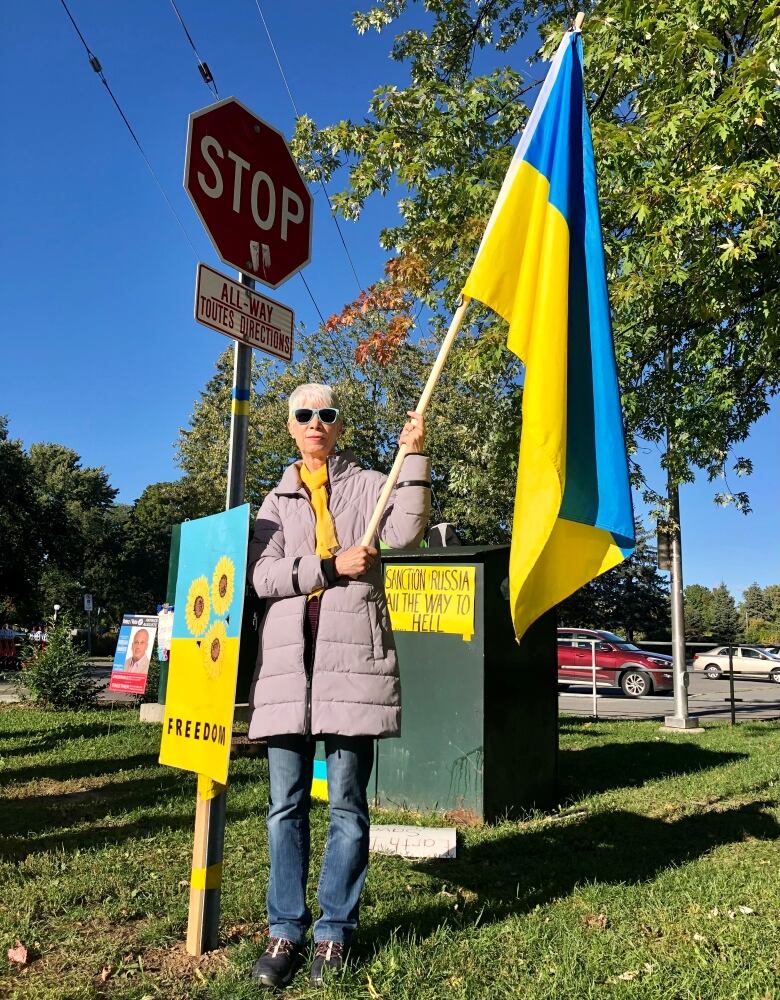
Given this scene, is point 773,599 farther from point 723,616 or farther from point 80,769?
point 80,769

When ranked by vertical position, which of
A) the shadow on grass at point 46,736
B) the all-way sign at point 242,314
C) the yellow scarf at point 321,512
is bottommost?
the shadow on grass at point 46,736

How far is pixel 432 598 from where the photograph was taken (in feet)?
19.1

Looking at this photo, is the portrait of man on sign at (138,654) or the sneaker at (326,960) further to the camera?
the portrait of man on sign at (138,654)

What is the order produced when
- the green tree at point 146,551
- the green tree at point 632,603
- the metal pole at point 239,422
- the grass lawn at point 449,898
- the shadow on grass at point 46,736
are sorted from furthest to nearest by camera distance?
the green tree at point 146,551, the green tree at point 632,603, the shadow on grass at point 46,736, the metal pole at point 239,422, the grass lawn at point 449,898

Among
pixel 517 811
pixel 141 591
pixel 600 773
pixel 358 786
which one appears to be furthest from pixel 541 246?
pixel 141 591

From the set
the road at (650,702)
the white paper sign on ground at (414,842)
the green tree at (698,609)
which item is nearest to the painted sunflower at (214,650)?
the white paper sign on ground at (414,842)

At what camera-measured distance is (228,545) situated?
2959 millimetres

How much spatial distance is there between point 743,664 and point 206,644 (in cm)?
3351

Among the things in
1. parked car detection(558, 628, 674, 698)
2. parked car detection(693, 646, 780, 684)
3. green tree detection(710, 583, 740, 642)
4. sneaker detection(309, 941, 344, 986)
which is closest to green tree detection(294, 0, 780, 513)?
sneaker detection(309, 941, 344, 986)

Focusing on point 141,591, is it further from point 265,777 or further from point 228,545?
point 228,545

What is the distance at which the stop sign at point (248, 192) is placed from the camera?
3.25m

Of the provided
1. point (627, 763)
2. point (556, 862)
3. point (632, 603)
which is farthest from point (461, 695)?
point (632, 603)

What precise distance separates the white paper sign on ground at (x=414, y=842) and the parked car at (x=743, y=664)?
91.3 feet

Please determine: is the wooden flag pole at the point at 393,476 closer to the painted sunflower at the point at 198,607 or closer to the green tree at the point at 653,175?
the painted sunflower at the point at 198,607
